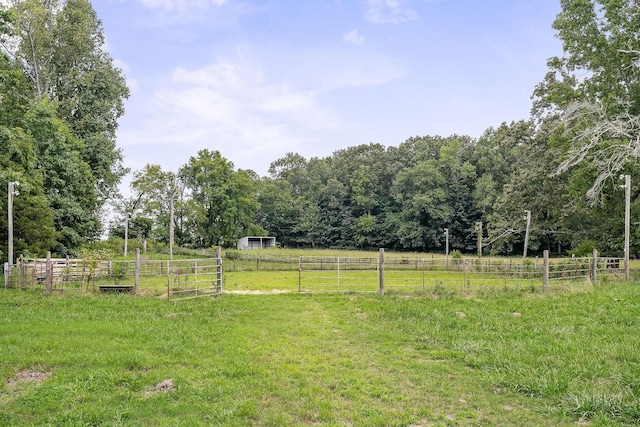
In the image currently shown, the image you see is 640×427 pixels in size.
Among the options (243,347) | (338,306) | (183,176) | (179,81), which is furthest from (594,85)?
(183,176)

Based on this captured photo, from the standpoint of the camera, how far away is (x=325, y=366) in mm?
5785

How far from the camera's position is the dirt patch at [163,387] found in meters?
4.84

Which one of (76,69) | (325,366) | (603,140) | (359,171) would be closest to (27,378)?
(325,366)

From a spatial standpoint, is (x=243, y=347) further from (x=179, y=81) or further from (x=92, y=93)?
(x=92, y=93)

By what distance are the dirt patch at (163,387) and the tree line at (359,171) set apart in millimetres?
14884


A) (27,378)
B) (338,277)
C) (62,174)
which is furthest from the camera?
(62,174)

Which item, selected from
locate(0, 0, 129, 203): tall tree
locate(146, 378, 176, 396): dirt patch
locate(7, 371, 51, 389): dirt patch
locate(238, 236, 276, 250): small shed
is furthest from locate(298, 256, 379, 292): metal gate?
locate(238, 236, 276, 250): small shed

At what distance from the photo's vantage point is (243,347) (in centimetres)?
675

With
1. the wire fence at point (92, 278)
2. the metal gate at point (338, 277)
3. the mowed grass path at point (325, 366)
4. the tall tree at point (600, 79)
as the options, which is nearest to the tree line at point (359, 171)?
the tall tree at point (600, 79)

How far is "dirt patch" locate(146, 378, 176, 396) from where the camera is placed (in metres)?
4.84

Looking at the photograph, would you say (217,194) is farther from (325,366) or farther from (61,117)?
(325,366)

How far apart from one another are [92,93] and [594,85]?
30773 mm

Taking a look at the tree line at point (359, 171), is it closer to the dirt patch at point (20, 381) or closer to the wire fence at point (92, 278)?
the wire fence at point (92, 278)

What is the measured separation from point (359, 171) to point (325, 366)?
5872 cm
